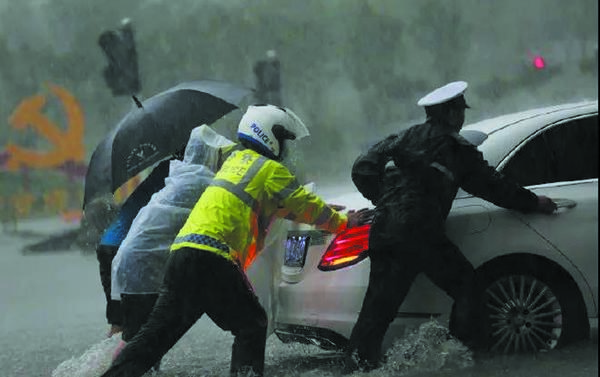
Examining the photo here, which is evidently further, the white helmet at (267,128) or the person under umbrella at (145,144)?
the person under umbrella at (145,144)

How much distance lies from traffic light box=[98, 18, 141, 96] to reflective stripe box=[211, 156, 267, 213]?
2178 millimetres

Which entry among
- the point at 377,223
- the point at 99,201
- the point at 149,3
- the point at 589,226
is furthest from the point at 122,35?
the point at 589,226

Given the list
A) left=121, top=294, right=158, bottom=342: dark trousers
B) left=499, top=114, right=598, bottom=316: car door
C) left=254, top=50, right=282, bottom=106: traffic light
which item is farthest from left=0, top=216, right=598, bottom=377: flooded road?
left=254, top=50, right=282, bottom=106: traffic light

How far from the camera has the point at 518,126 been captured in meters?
4.47

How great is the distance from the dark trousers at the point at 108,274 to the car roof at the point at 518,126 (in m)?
2.10

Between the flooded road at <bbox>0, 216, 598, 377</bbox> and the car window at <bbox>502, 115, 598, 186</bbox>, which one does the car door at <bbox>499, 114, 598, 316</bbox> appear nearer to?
the car window at <bbox>502, 115, 598, 186</bbox>

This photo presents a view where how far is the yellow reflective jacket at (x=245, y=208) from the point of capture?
12.6 feet

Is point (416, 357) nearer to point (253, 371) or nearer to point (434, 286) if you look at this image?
point (434, 286)

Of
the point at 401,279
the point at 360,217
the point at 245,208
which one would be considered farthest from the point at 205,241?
the point at 401,279

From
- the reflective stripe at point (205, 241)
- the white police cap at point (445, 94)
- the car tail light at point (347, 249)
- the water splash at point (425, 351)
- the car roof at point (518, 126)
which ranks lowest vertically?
the water splash at point (425, 351)

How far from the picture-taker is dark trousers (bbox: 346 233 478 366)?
4.08m

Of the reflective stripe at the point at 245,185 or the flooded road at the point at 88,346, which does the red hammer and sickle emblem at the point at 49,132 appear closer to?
the flooded road at the point at 88,346

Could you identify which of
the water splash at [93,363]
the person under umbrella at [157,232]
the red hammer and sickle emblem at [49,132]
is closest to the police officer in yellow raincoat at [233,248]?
the person under umbrella at [157,232]

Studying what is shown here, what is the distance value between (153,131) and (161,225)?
1.83ft
